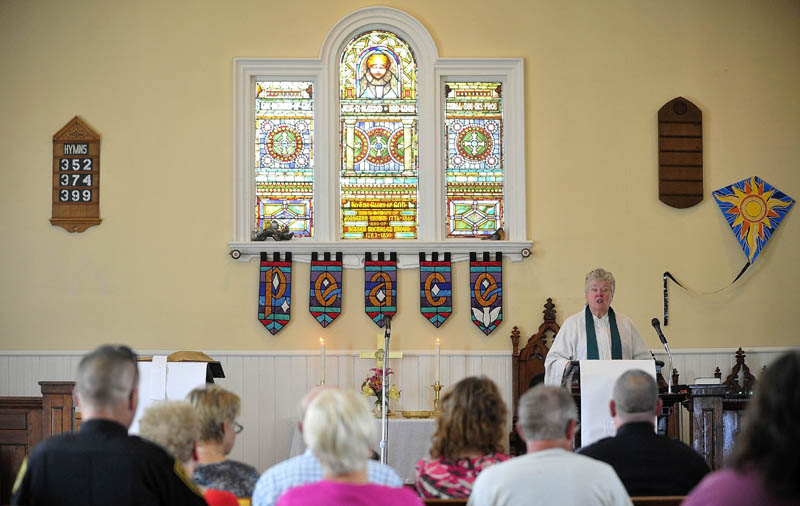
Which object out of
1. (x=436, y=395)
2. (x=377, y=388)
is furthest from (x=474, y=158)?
(x=377, y=388)

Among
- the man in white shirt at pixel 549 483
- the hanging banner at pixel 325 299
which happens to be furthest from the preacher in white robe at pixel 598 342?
the man in white shirt at pixel 549 483

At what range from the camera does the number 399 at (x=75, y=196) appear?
7.69m

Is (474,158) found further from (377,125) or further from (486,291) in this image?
(486,291)

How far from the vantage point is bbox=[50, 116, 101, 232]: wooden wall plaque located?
7.68 meters

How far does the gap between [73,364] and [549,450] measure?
549 centimetres

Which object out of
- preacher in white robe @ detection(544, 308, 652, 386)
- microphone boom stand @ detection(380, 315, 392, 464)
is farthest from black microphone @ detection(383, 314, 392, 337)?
preacher in white robe @ detection(544, 308, 652, 386)

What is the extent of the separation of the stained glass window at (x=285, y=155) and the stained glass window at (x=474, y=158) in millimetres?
1143

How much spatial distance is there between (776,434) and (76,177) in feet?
22.3

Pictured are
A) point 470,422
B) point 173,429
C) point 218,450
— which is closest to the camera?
point 173,429

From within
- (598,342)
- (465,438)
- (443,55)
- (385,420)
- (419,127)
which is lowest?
(385,420)

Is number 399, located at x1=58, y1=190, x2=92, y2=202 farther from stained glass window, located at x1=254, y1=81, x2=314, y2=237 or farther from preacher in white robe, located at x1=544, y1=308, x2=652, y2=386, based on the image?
preacher in white robe, located at x1=544, y1=308, x2=652, y2=386

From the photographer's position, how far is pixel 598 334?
611cm

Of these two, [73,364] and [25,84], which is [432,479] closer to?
[73,364]

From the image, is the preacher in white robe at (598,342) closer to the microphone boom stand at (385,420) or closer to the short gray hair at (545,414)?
the microphone boom stand at (385,420)
